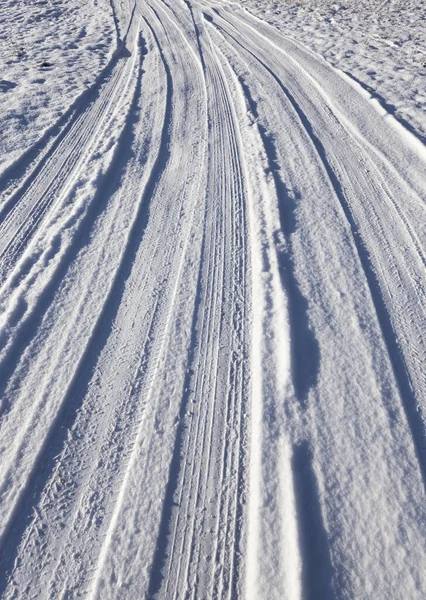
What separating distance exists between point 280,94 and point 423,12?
5.98 m

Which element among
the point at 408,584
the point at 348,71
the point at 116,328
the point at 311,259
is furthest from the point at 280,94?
the point at 408,584

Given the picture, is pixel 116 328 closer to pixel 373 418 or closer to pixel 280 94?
pixel 373 418

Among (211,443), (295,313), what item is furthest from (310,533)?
(295,313)

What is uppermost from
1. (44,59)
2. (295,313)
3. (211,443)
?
(44,59)

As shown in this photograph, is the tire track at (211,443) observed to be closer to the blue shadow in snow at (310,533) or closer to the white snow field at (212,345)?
the white snow field at (212,345)

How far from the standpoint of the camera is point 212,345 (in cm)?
279

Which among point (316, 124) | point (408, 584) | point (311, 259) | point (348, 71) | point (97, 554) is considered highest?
point (348, 71)

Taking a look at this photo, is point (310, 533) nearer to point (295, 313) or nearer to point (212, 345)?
point (212, 345)

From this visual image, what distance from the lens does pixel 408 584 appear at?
1.83 metres

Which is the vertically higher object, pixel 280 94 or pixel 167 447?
pixel 280 94

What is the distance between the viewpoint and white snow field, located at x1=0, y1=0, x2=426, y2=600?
6.37 feet

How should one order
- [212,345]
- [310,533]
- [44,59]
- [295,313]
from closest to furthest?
[310,533]
[212,345]
[295,313]
[44,59]

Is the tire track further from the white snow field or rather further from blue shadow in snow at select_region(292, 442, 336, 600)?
blue shadow in snow at select_region(292, 442, 336, 600)

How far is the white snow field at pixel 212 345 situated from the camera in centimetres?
194
